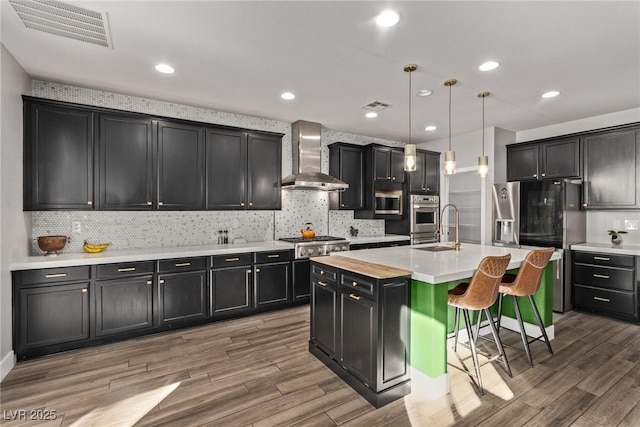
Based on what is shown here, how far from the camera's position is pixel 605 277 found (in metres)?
4.14

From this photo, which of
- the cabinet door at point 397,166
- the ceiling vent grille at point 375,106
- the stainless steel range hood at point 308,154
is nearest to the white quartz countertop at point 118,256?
the stainless steel range hood at point 308,154

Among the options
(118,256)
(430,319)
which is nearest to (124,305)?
A: (118,256)

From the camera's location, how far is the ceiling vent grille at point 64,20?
2.17 meters

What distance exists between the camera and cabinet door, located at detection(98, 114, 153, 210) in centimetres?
354

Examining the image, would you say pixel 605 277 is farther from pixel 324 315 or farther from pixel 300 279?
pixel 300 279

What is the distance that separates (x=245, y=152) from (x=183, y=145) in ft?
2.69

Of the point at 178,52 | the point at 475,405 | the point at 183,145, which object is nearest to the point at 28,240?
the point at 183,145

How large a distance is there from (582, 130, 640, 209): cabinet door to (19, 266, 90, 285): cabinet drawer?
6.48 metres

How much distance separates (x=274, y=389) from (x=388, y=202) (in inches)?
156

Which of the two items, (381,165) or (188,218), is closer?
(188,218)

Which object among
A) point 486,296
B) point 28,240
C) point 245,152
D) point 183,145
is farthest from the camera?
point 245,152

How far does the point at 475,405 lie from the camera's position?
7.38 ft

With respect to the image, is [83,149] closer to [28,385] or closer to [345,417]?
[28,385]

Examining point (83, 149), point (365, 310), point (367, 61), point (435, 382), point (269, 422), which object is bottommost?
point (269, 422)
